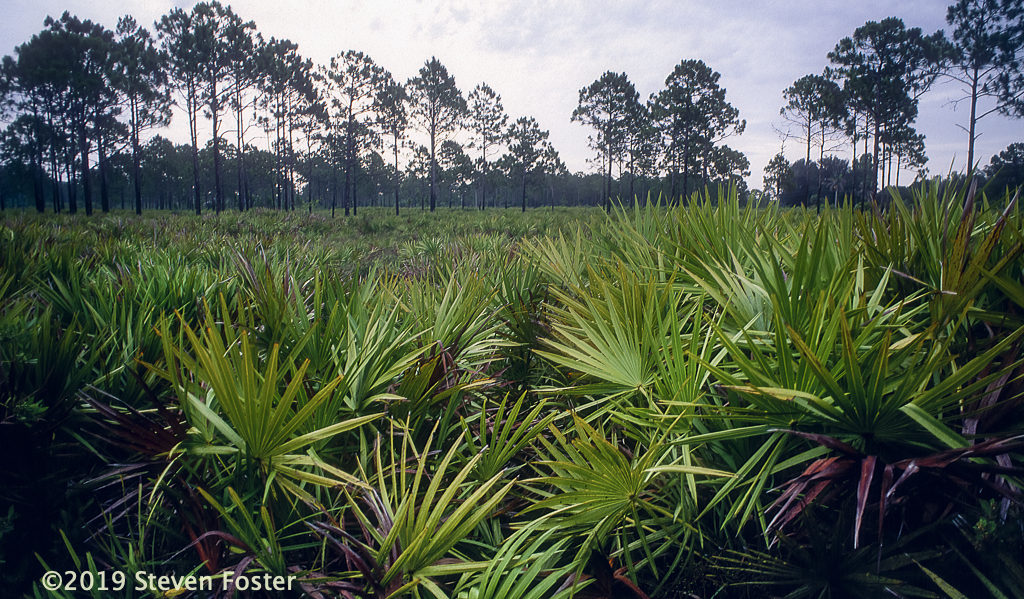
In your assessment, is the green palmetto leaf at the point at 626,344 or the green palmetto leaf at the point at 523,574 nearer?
the green palmetto leaf at the point at 523,574

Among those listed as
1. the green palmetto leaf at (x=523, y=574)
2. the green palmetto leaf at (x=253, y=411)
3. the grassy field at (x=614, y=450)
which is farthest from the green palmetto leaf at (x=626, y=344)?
the green palmetto leaf at (x=253, y=411)

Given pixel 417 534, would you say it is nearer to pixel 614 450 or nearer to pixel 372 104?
pixel 614 450

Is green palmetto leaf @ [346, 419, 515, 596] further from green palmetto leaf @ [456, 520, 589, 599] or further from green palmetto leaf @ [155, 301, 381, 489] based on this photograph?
green palmetto leaf @ [155, 301, 381, 489]

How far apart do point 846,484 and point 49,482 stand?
224 centimetres

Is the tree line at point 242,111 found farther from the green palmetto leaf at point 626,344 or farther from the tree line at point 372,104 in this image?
the green palmetto leaf at point 626,344

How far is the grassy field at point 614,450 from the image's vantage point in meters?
1.00

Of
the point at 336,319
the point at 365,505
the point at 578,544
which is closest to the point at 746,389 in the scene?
the point at 578,544

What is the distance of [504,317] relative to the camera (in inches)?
91.7

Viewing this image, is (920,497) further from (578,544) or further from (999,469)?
(578,544)

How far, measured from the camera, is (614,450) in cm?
121

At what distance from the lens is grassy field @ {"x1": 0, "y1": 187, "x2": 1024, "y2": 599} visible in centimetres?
100

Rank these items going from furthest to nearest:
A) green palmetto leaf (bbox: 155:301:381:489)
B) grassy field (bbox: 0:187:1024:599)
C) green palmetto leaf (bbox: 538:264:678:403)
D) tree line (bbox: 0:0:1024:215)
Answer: tree line (bbox: 0:0:1024:215) < green palmetto leaf (bbox: 538:264:678:403) < green palmetto leaf (bbox: 155:301:381:489) < grassy field (bbox: 0:187:1024:599)

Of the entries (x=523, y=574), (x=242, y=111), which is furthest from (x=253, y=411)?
(x=242, y=111)

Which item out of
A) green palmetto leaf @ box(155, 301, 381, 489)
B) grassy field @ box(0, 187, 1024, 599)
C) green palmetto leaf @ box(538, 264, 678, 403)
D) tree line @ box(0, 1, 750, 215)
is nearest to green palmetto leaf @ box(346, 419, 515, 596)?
grassy field @ box(0, 187, 1024, 599)
